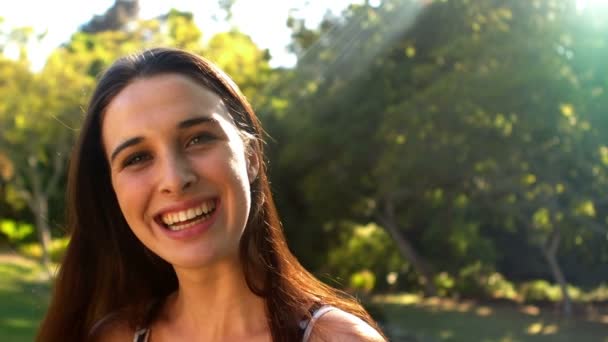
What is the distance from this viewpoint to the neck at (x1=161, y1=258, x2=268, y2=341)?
5.98 ft

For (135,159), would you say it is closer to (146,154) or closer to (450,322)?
(146,154)

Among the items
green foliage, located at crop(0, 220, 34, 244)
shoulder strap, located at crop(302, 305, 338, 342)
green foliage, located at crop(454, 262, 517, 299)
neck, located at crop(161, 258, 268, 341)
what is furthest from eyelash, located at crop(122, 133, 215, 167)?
green foliage, located at crop(0, 220, 34, 244)

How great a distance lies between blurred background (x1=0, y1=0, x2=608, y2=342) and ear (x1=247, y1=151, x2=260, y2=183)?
8546 mm

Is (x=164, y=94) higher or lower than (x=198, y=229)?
higher

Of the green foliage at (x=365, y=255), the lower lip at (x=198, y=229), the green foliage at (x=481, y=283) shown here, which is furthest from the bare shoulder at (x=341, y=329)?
the green foliage at (x=365, y=255)

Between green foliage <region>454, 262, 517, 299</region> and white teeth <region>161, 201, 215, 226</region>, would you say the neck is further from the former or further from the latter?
green foliage <region>454, 262, 517, 299</region>

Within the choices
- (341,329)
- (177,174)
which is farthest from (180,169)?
(341,329)

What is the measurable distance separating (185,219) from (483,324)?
44.0 ft

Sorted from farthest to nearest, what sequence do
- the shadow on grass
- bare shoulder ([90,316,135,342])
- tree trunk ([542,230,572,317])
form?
tree trunk ([542,230,572,317])
the shadow on grass
bare shoulder ([90,316,135,342])

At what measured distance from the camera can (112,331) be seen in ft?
6.62

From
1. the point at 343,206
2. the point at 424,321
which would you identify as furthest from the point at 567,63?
the point at 343,206

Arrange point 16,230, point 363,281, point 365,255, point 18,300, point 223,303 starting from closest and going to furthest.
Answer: point 223,303
point 18,300
point 363,281
point 365,255
point 16,230

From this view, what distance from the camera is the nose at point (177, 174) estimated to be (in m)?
1.67

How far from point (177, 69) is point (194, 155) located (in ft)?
0.65
